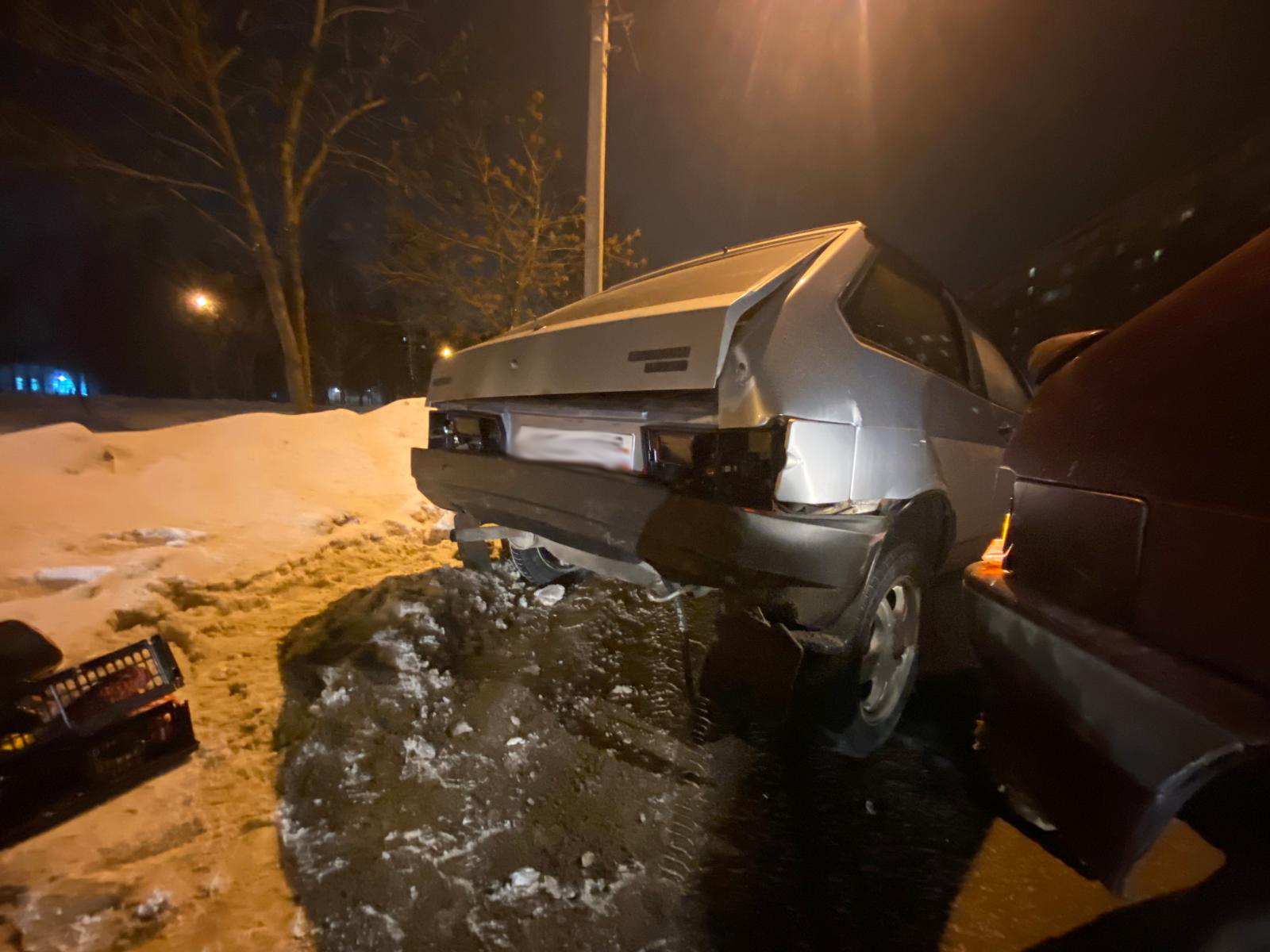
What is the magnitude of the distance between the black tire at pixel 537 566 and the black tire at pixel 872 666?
1.76 meters

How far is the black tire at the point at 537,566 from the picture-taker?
348 cm

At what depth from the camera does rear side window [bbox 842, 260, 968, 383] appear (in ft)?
7.54

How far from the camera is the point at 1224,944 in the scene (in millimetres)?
1049

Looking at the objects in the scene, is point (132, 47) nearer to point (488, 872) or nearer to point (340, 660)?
point (340, 660)

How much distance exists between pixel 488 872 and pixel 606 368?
163 centimetres

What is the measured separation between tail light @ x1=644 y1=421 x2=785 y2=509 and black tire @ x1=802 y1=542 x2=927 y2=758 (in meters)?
0.61

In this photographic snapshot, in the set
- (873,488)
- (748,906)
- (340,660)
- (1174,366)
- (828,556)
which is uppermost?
(1174,366)

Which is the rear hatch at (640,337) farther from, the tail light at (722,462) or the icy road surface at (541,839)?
the icy road surface at (541,839)

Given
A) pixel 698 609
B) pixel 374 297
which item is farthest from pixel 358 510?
pixel 374 297

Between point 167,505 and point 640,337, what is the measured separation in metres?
4.69

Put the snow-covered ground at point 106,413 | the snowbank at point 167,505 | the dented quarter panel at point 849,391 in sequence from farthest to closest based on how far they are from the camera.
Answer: the snow-covered ground at point 106,413, the snowbank at point 167,505, the dented quarter panel at point 849,391

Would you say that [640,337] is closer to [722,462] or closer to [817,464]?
[722,462]

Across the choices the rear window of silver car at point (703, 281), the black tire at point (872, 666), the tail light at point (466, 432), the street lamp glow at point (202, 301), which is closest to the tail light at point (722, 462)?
the rear window of silver car at point (703, 281)

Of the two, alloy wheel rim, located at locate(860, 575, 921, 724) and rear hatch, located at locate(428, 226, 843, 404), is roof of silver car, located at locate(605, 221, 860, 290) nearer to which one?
rear hatch, located at locate(428, 226, 843, 404)
